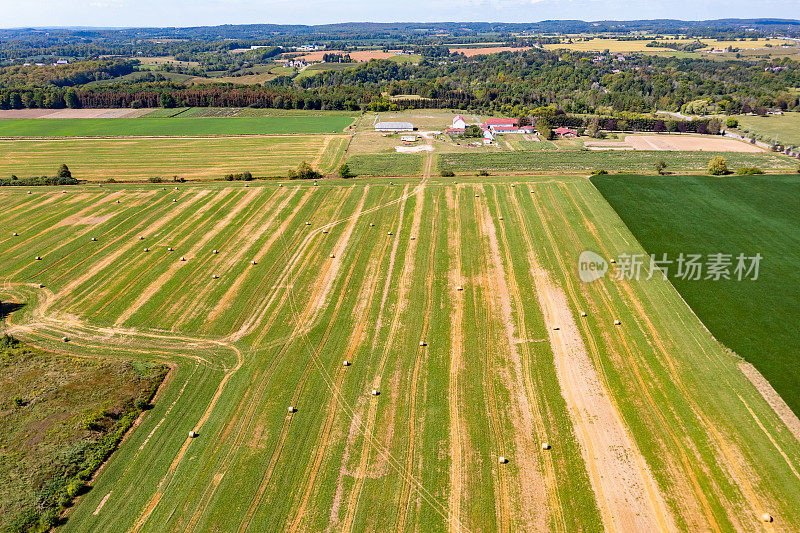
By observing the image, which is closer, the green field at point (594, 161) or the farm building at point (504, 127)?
the green field at point (594, 161)

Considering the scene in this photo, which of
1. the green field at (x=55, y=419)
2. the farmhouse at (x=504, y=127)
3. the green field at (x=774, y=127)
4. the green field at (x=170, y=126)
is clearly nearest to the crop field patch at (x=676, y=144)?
the green field at (x=774, y=127)

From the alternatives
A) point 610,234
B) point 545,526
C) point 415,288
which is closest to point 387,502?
point 545,526

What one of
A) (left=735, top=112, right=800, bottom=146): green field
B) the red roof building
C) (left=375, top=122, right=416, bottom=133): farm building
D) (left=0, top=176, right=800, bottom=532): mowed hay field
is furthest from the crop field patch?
(left=0, top=176, right=800, bottom=532): mowed hay field

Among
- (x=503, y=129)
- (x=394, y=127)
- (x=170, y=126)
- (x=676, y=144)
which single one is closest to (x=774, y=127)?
(x=676, y=144)

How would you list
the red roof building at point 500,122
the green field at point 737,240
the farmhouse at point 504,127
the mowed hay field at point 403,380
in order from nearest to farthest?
the mowed hay field at point 403,380, the green field at point 737,240, the farmhouse at point 504,127, the red roof building at point 500,122

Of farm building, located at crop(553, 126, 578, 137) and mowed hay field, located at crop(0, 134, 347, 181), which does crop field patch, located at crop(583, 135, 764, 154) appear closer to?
farm building, located at crop(553, 126, 578, 137)

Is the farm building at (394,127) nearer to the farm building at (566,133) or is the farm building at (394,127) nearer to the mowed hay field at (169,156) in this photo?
the mowed hay field at (169,156)
